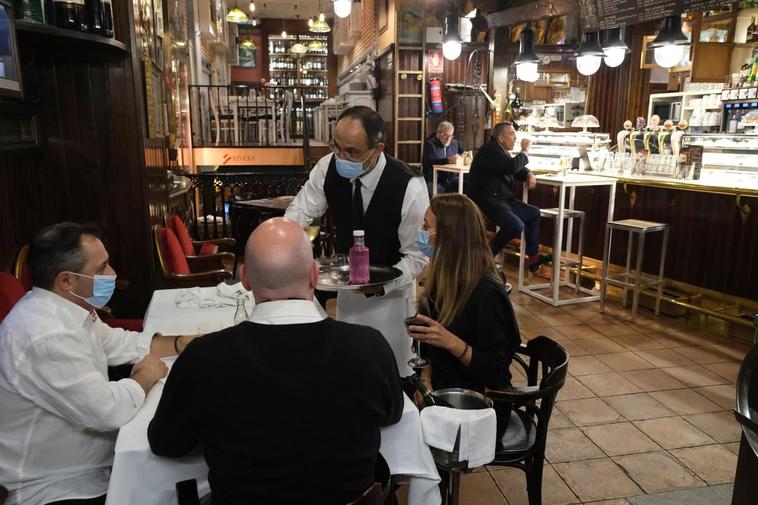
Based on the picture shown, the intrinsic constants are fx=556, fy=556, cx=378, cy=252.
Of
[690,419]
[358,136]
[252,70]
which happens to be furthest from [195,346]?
[252,70]

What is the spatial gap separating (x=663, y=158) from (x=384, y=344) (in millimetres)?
5568

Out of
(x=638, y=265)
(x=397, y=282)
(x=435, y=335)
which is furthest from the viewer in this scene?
(x=638, y=265)

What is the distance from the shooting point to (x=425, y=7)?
9977 millimetres

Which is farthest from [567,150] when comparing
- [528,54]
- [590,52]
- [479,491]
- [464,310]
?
[464,310]

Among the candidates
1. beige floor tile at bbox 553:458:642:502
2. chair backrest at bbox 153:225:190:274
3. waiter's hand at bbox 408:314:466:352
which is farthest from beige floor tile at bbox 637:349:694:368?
chair backrest at bbox 153:225:190:274

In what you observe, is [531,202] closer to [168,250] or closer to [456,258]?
[168,250]

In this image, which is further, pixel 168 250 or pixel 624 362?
pixel 624 362

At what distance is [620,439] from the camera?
3238mm

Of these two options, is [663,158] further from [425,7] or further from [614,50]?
[425,7]

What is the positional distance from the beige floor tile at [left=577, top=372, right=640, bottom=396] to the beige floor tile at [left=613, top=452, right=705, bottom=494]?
2.54 ft

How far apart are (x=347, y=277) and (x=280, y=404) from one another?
53.0 inches

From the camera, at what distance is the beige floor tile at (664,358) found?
4.35 metres

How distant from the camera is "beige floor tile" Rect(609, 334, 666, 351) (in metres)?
4.68

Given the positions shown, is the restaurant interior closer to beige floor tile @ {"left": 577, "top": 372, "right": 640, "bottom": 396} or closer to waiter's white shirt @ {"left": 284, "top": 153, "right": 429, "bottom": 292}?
beige floor tile @ {"left": 577, "top": 372, "right": 640, "bottom": 396}
